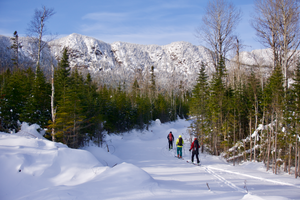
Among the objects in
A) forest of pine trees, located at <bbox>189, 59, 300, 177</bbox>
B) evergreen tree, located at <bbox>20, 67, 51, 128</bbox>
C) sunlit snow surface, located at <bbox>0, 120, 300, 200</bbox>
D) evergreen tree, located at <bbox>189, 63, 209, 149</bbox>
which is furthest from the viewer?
evergreen tree, located at <bbox>189, 63, 209, 149</bbox>

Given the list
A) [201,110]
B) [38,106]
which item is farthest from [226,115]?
[38,106]

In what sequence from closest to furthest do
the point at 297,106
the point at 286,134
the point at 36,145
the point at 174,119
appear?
the point at 36,145, the point at 297,106, the point at 286,134, the point at 174,119

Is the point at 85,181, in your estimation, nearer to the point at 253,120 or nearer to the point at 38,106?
the point at 38,106

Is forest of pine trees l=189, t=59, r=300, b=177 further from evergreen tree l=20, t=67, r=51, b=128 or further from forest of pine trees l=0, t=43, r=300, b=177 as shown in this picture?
evergreen tree l=20, t=67, r=51, b=128

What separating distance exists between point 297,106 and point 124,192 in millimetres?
11149

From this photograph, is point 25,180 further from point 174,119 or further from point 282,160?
point 174,119

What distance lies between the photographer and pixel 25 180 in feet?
19.7

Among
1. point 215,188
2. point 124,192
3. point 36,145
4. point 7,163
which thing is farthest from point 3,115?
point 215,188

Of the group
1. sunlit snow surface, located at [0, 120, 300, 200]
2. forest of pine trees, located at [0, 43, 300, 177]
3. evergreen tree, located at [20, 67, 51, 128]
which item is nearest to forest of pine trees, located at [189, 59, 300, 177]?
forest of pine trees, located at [0, 43, 300, 177]

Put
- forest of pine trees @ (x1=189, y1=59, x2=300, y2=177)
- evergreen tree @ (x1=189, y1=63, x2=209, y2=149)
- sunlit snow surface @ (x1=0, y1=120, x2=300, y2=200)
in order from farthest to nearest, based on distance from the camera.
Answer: evergreen tree @ (x1=189, y1=63, x2=209, y2=149), forest of pine trees @ (x1=189, y1=59, x2=300, y2=177), sunlit snow surface @ (x1=0, y1=120, x2=300, y2=200)

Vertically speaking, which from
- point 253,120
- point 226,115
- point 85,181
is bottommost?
point 85,181

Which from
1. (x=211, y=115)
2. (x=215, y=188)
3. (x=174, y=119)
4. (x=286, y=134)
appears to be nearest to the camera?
(x=215, y=188)

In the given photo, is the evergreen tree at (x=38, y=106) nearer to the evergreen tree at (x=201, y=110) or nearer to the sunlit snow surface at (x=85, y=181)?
the sunlit snow surface at (x=85, y=181)

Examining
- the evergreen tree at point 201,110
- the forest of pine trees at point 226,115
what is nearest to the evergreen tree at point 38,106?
the forest of pine trees at point 226,115
